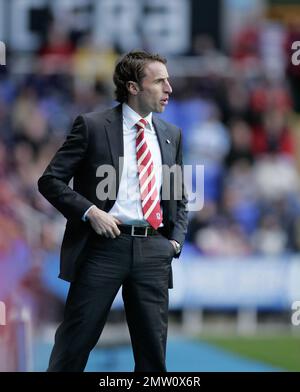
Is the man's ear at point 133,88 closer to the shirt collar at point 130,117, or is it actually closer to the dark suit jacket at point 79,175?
the shirt collar at point 130,117

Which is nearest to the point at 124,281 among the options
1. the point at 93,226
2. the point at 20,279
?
the point at 93,226

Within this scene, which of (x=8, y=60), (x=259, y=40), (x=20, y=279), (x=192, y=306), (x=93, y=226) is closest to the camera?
(x=93, y=226)

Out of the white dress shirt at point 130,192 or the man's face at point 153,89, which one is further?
the man's face at point 153,89

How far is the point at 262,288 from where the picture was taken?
52.4ft

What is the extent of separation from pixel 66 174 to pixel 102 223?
385 mm

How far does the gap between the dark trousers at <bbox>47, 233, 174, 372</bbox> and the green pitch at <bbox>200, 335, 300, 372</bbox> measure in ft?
14.4

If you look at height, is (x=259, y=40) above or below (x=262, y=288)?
above

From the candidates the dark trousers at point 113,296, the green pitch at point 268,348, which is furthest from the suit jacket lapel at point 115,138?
the green pitch at point 268,348

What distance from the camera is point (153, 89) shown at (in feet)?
23.9

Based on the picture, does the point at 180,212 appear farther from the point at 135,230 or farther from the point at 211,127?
the point at 211,127

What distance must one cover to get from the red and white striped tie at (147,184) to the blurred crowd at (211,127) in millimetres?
7591

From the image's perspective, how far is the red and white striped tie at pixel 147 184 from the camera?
7.16 meters
